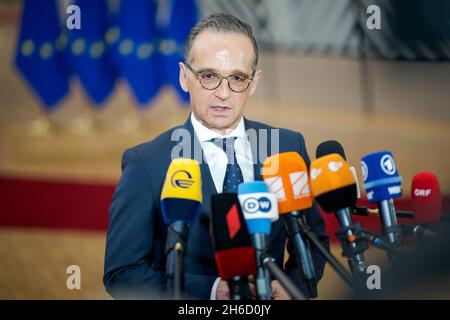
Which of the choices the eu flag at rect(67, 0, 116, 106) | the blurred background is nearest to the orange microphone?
the blurred background

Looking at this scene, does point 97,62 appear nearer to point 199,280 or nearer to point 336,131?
point 336,131

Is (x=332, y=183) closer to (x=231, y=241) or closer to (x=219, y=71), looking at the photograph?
(x=231, y=241)

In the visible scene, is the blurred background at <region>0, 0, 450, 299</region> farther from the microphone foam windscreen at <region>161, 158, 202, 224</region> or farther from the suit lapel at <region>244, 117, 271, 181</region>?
the microphone foam windscreen at <region>161, 158, 202, 224</region>

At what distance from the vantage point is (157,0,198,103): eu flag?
5774 mm

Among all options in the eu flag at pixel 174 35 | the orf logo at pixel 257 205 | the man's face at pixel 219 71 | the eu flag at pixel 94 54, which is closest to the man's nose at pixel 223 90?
the man's face at pixel 219 71

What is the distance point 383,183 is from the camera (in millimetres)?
1475

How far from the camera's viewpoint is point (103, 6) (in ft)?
19.4

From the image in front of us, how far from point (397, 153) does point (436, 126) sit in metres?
0.81

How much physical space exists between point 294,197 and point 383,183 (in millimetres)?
198

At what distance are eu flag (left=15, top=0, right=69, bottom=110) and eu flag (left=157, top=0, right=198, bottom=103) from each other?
0.87 meters

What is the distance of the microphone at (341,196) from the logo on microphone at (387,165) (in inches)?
4.0

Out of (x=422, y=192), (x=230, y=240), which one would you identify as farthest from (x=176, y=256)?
(x=422, y=192)

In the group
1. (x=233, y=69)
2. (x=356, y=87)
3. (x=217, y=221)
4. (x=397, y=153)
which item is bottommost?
(x=217, y=221)
